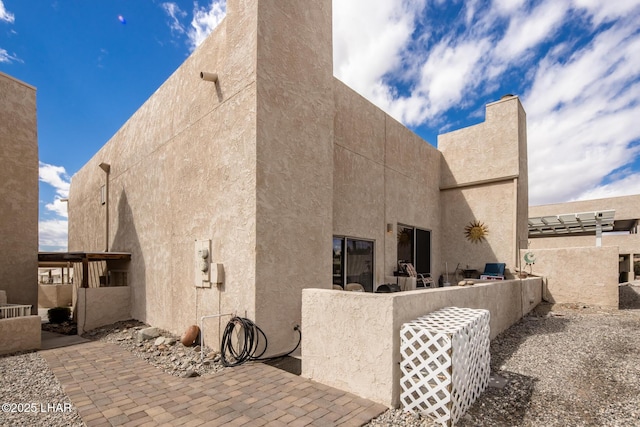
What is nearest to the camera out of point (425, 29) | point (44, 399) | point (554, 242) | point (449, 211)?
point (44, 399)

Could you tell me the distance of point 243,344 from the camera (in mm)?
5258

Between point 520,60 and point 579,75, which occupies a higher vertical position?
point 520,60

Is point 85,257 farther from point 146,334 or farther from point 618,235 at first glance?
point 618,235

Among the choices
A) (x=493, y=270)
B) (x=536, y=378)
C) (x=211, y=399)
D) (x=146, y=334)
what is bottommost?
(x=146, y=334)

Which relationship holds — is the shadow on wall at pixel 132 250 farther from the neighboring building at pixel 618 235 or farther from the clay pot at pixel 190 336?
the neighboring building at pixel 618 235

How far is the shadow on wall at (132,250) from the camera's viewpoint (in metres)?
9.44

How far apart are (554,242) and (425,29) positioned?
21889mm

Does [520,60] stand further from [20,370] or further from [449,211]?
[20,370]

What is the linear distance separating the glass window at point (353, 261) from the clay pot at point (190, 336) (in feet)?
10.4

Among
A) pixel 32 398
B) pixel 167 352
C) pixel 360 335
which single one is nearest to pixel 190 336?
pixel 167 352

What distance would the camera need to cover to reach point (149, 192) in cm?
929

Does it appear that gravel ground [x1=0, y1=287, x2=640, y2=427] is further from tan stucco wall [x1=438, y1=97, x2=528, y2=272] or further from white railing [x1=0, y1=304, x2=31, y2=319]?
tan stucco wall [x1=438, y1=97, x2=528, y2=272]

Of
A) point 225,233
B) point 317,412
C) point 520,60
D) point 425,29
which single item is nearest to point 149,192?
point 225,233

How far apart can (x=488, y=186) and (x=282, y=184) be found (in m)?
9.53
